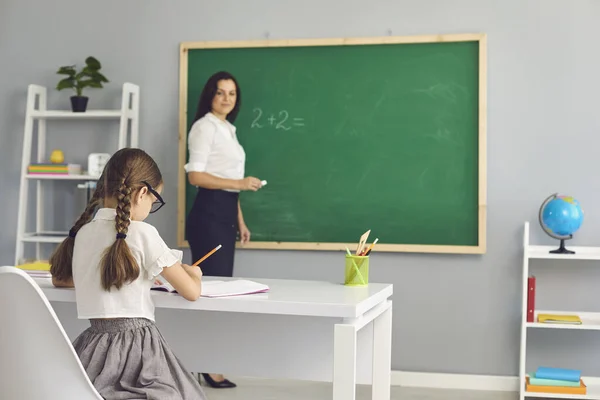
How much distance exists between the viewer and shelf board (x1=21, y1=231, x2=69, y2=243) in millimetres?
4363

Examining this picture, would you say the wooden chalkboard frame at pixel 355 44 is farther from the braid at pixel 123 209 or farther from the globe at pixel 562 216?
the braid at pixel 123 209

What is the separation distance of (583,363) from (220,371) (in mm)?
2257

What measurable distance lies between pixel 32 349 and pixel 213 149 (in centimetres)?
232

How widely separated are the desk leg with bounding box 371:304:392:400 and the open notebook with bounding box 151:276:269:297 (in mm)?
412

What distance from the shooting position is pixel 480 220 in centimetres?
411

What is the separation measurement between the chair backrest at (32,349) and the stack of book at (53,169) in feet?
8.98

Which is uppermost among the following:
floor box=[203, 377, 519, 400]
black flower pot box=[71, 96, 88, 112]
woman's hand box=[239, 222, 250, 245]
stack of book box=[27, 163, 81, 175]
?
black flower pot box=[71, 96, 88, 112]

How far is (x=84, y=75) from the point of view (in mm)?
4391

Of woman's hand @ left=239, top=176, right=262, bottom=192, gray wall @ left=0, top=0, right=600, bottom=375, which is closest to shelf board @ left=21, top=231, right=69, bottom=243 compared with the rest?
gray wall @ left=0, top=0, right=600, bottom=375

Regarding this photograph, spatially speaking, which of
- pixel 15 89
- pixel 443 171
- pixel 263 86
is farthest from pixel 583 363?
pixel 15 89

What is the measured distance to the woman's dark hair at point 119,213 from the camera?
2.08 meters

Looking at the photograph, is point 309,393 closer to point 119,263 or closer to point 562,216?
point 562,216

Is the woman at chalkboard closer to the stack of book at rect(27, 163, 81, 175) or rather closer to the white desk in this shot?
the stack of book at rect(27, 163, 81, 175)

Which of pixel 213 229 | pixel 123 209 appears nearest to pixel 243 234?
pixel 213 229
